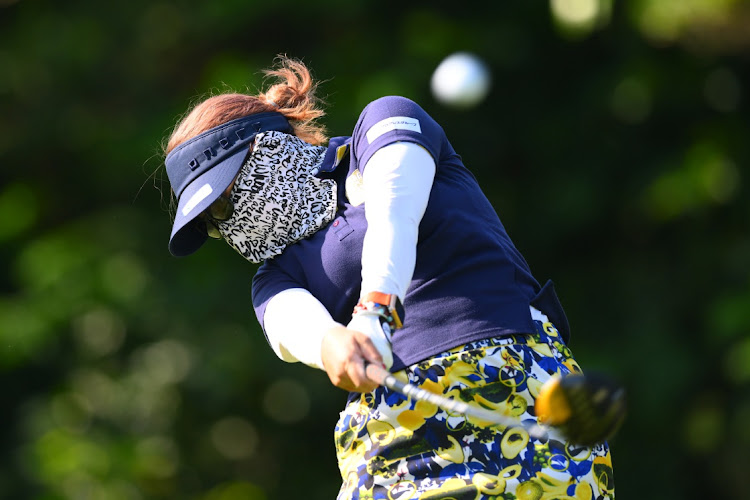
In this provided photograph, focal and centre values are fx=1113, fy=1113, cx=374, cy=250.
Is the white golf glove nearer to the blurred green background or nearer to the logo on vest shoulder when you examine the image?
the logo on vest shoulder

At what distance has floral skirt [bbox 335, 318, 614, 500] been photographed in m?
1.77

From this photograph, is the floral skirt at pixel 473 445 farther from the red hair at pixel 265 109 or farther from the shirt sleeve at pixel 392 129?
the red hair at pixel 265 109

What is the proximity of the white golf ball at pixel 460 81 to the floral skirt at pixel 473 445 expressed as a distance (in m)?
3.16

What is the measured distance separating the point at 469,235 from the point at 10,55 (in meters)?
4.89

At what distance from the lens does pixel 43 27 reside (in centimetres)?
611

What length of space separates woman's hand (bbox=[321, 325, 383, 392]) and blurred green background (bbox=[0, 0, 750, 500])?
145 inches

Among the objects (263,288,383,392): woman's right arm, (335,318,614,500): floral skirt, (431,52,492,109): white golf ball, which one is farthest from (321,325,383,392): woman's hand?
(431,52,492,109): white golf ball

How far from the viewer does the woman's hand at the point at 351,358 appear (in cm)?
160

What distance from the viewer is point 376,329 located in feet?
5.38

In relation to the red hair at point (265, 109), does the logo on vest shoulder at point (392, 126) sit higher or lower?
higher

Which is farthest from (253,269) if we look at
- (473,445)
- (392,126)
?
(473,445)

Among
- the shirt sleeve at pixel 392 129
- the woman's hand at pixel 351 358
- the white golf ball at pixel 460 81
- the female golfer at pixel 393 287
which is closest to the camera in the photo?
the woman's hand at pixel 351 358

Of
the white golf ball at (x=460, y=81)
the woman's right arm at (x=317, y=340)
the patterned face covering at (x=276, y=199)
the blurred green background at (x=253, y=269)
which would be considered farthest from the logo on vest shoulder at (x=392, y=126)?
the blurred green background at (x=253, y=269)

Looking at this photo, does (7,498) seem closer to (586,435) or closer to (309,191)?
(309,191)
